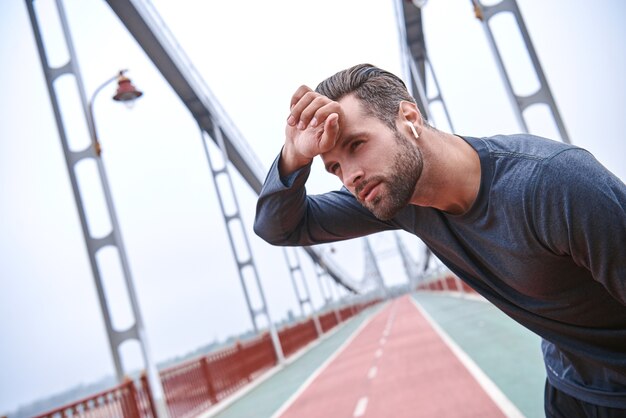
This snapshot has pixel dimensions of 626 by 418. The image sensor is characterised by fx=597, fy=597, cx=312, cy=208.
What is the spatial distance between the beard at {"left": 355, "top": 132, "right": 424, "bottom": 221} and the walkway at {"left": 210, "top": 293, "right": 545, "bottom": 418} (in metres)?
3.98

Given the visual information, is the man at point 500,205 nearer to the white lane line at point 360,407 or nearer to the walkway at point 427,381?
the walkway at point 427,381

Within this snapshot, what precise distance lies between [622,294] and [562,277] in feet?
0.51

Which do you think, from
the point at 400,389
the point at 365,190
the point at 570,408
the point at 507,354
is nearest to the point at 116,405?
the point at 400,389

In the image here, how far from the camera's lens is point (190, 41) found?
19281 mm

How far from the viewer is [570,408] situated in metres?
1.69

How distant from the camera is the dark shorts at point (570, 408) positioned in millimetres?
1534

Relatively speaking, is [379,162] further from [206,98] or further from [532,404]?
[206,98]

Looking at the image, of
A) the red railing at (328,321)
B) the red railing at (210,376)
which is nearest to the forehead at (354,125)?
the red railing at (210,376)

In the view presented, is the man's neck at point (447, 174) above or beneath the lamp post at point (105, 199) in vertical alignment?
beneath

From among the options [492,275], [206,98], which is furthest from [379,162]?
[206,98]

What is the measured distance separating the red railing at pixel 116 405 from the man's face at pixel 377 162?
605 centimetres

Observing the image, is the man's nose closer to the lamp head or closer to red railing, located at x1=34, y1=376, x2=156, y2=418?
red railing, located at x1=34, y1=376, x2=156, y2=418

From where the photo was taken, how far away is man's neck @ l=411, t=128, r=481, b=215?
143 cm

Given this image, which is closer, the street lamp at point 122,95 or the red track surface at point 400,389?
the red track surface at point 400,389
